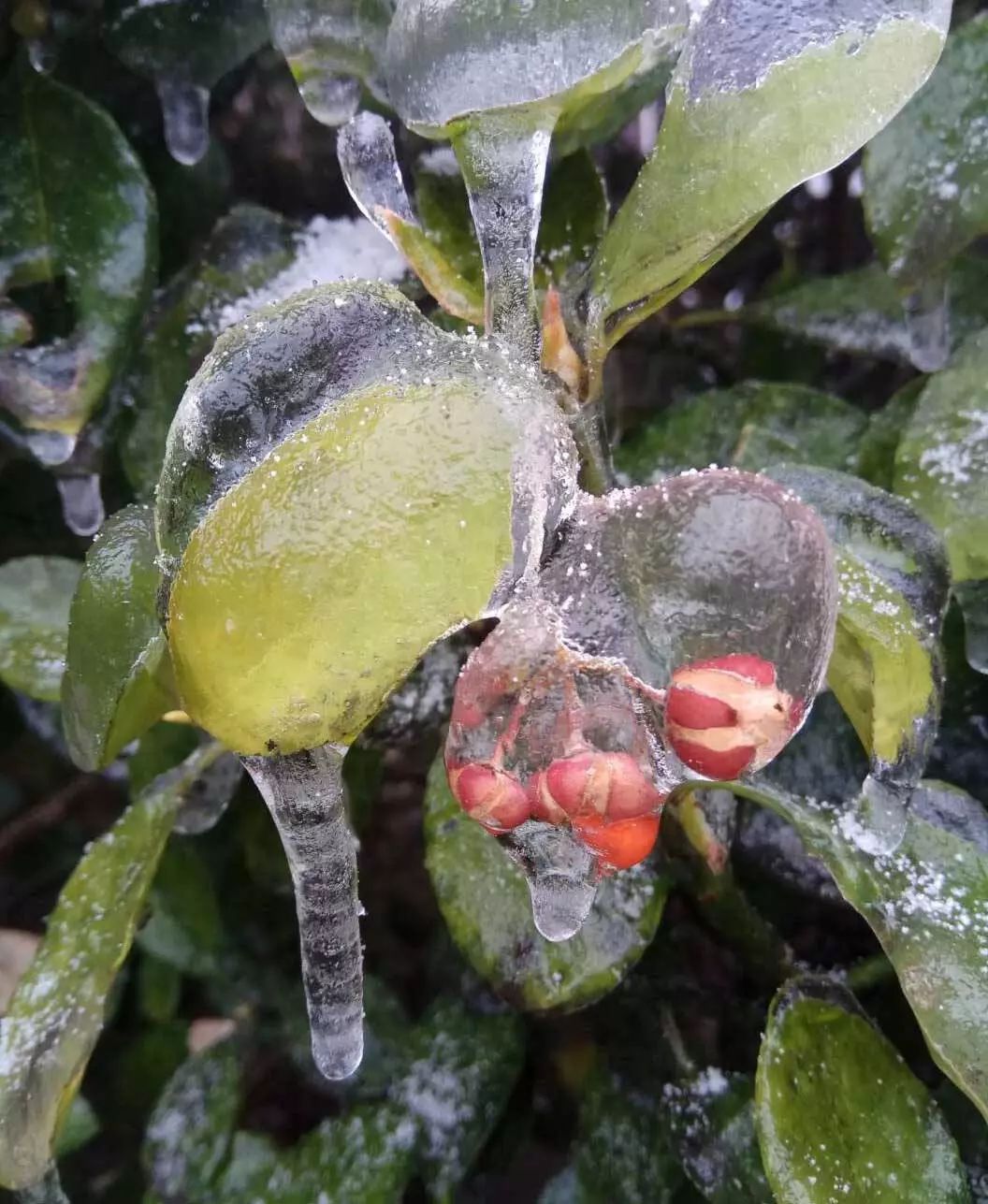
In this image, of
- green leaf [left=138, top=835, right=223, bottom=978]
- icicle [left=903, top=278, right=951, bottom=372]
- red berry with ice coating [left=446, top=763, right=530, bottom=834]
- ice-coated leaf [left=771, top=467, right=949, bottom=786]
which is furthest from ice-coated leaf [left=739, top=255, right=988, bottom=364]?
green leaf [left=138, top=835, right=223, bottom=978]

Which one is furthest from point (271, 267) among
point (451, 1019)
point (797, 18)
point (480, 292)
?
point (451, 1019)

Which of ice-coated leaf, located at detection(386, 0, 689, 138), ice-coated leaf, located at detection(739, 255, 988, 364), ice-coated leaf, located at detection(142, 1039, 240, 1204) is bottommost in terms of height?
ice-coated leaf, located at detection(142, 1039, 240, 1204)

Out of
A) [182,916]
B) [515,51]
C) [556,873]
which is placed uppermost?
[515,51]

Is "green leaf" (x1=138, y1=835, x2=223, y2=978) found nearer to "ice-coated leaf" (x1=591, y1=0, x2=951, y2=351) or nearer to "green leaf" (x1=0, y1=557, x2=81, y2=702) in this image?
"green leaf" (x1=0, y1=557, x2=81, y2=702)

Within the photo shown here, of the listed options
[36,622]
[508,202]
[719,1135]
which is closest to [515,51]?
[508,202]

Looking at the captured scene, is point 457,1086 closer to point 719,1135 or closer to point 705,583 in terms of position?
point 719,1135

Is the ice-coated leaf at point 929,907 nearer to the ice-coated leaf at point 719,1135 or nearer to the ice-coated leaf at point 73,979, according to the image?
the ice-coated leaf at point 719,1135
